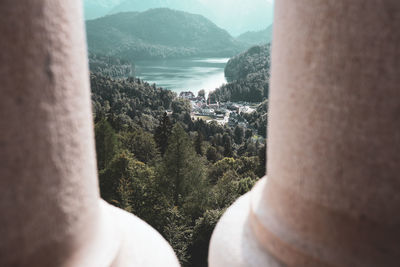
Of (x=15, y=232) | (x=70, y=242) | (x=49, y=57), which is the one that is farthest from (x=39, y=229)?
(x=49, y=57)

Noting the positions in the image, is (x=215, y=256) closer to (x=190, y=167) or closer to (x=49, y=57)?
(x=49, y=57)

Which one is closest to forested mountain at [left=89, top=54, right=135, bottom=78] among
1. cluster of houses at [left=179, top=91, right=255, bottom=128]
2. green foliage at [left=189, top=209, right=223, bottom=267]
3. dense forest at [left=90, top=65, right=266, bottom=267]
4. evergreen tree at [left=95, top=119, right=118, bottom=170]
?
cluster of houses at [left=179, top=91, right=255, bottom=128]

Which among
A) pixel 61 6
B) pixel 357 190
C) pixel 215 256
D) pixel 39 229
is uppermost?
pixel 61 6

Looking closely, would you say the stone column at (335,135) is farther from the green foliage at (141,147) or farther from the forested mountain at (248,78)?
the forested mountain at (248,78)

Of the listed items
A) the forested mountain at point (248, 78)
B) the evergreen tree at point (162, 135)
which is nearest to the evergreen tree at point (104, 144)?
the evergreen tree at point (162, 135)

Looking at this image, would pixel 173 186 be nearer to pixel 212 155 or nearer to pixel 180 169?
pixel 180 169

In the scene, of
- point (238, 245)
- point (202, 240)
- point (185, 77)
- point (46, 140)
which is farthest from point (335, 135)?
point (185, 77)
